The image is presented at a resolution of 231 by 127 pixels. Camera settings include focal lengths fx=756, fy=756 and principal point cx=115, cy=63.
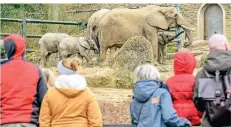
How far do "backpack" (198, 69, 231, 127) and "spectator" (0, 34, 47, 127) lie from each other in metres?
1.30

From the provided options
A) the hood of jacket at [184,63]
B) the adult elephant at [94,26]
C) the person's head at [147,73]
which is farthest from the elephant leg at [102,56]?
the person's head at [147,73]

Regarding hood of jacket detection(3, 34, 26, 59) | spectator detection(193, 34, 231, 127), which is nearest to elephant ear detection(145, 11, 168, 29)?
spectator detection(193, 34, 231, 127)

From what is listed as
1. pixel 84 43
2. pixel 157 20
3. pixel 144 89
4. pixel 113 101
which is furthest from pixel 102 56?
pixel 144 89

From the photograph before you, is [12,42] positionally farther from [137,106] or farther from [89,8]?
[89,8]

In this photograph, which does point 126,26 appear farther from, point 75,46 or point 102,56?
point 75,46

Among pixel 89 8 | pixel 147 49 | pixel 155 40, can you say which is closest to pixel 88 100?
pixel 147 49

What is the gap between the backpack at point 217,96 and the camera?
5770 mm

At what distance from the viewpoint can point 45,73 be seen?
257 inches

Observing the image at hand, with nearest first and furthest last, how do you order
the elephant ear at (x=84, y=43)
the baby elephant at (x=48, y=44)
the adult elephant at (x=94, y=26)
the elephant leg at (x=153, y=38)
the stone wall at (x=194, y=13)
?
the elephant leg at (x=153, y=38) < the elephant ear at (x=84, y=43) < the adult elephant at (x=94, y=26) < the baby elephant at (x=48, y=44) < the stone wall at (x=194, y=13)

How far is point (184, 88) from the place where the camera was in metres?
6.20

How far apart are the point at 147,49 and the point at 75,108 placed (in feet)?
15.9

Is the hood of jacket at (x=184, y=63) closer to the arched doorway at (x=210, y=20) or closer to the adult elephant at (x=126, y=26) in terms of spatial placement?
the adult elephant at (x=126, y=26)

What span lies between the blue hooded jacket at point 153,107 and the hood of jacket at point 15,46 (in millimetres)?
968

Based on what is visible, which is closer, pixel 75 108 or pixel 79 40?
pixel 75 108
